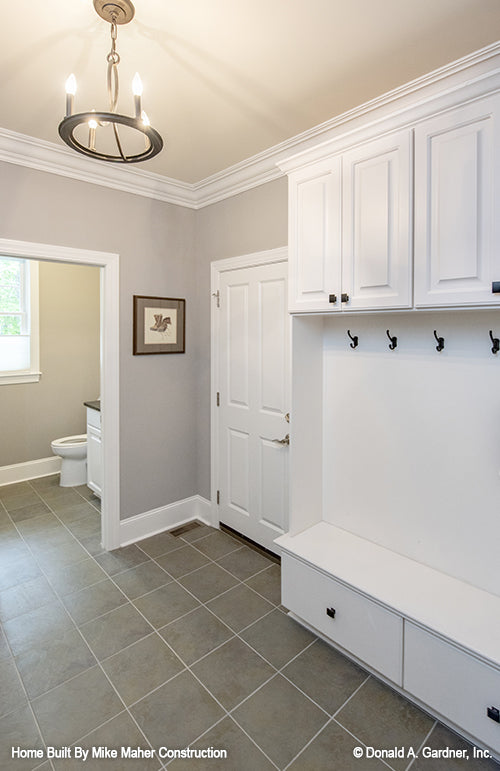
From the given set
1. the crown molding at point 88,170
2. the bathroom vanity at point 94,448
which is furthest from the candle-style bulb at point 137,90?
the bathroom vanity at point 94,448

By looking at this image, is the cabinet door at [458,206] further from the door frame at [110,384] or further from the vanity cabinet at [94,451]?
the vanity cabinet at [94,451]

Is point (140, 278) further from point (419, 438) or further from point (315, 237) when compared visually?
point (419, 438)

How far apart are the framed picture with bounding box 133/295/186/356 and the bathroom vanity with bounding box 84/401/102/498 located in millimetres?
986

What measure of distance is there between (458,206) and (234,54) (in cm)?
115

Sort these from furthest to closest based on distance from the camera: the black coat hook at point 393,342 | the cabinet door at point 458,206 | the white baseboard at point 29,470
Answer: the white baseboard at point 29,470 → the black coat hook at point 393,342 → the cabinet door at point 458,206

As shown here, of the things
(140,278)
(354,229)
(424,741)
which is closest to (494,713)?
(424,741)

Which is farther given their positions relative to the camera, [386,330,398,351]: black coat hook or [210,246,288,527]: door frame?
[210,246,288,527]: door frame

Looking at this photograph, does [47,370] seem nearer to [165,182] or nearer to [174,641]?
[165,182]

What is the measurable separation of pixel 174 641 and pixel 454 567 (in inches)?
57.4

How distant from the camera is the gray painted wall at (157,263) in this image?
2605 millimetres

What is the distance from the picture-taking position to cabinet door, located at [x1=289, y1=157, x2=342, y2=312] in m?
1.94

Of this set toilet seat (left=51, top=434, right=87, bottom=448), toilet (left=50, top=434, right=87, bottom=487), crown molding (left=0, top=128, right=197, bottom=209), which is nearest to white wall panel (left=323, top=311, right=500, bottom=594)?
crown molding (left=0, top=128, right=197, bottom=209)

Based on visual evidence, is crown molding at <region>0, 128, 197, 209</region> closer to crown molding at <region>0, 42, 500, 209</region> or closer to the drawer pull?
crown molding at <region>0, 42, 500, 209</region>

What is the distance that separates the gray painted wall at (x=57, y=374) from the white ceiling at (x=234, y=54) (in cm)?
243
